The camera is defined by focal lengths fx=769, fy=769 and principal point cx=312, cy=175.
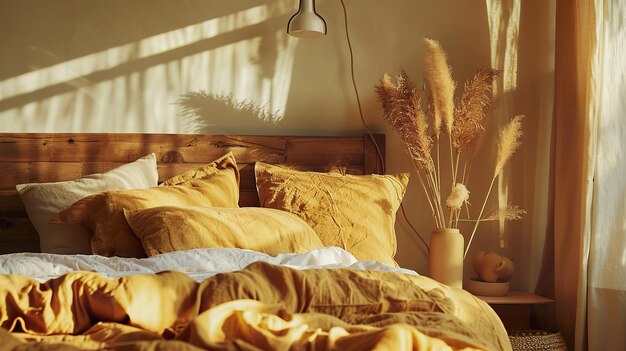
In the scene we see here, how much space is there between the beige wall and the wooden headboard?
0.10m

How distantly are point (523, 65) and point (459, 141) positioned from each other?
2.27ft

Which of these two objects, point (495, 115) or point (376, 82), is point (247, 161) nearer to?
point (376, 82)

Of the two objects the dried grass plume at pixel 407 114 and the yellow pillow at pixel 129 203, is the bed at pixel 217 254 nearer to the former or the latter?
the yellow pillow at pixel 129 203

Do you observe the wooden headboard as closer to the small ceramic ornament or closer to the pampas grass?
the pampas grass

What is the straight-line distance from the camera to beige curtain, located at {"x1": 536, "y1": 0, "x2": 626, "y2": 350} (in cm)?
324

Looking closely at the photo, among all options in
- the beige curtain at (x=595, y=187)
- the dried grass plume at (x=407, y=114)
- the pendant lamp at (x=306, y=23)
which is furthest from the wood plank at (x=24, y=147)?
the beige curtain at (x=595, y=187)

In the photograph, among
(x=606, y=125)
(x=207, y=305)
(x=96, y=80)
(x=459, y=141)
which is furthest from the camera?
(x=96, y=80)

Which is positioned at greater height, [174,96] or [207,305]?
[174,96]

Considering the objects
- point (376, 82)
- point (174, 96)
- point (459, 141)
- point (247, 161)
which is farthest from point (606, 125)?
point (174, 96)

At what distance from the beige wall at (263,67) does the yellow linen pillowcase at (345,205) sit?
454mm

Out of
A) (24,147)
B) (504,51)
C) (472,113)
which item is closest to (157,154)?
(24,147)

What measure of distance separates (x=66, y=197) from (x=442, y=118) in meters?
1.77

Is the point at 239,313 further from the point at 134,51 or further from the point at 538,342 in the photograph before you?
the point at 134,51

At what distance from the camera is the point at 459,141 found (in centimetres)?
368
